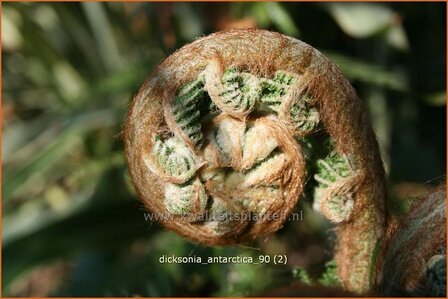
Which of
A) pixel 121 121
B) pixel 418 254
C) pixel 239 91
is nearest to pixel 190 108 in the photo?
pixel 239 91

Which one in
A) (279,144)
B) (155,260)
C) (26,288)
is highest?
(279,144)

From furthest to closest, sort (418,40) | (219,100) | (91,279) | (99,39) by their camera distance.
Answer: (99,39)
(418,40)
(91,279)
(219,100)

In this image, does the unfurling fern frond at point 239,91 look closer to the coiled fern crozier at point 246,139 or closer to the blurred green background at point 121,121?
the coiled fern crozier at point 246,139

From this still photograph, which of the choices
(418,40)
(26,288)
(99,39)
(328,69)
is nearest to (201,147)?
(328,69)

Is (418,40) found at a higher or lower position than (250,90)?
lower

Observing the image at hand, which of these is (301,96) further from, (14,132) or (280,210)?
(14,132)

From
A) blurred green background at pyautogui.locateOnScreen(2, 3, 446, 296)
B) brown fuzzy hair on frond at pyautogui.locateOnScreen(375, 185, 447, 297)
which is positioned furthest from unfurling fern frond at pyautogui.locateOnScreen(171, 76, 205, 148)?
blurred green background at pyautogui.locateOnScreen(2, 3, 446, 296)
